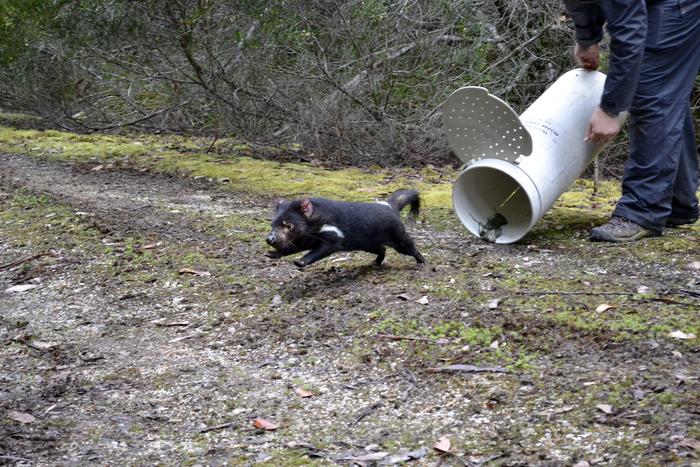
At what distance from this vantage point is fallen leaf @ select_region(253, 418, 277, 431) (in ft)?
10.6

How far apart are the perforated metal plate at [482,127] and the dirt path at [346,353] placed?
64 centimetres

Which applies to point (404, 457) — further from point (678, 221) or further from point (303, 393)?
point (678, 221)

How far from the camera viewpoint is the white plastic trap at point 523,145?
532 centimetres

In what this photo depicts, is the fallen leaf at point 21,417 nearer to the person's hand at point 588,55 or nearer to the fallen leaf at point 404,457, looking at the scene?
the fallen leaf at point 404,457

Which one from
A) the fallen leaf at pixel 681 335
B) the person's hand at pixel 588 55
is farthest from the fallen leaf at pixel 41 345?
the person's hand at pixel 588 55

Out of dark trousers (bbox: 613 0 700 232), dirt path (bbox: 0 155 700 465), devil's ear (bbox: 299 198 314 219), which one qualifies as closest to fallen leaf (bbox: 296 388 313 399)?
dirt path (bbox: 0 155 700 465)

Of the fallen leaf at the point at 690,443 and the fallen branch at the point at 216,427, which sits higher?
the fallen leaf at the point at 690,443

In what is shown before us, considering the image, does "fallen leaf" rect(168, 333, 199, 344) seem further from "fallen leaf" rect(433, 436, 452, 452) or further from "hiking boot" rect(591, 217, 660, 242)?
"hiking boot" rect(591, 217, 660, 242)

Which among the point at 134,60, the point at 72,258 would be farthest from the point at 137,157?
the point at 72,258

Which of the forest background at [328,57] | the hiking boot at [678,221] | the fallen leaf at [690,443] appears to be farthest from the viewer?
the forest background at [328,57]

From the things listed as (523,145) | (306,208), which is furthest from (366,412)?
(523,145)

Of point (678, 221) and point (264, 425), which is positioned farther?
point (678, 221)

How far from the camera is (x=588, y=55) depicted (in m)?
5.46

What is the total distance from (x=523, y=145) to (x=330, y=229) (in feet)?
4.51
